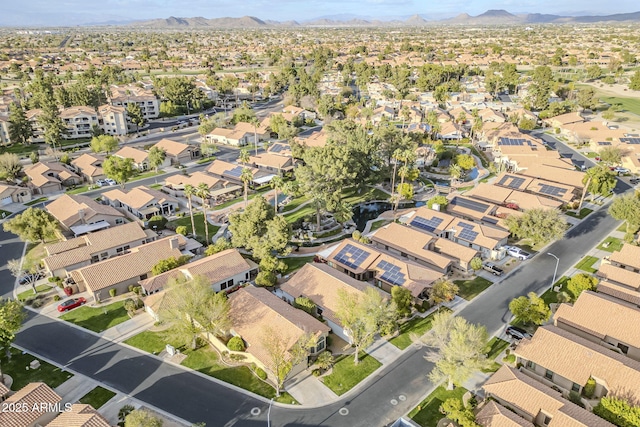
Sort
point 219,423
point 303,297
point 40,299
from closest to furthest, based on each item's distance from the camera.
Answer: point 219,423, point 303,297, point 40,299

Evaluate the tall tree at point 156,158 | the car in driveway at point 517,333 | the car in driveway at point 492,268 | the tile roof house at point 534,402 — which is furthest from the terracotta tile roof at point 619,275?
the tall tree at point 156,158

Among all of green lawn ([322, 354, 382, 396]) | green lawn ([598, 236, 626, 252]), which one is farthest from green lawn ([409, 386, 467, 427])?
green lawn ([598, 236, 626, 252])

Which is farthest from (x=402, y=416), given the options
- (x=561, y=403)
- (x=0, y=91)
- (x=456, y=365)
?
(x=0, y=91)

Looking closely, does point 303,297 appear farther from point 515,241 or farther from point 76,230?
point 76,230

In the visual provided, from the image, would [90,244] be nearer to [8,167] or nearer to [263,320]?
[263,320]

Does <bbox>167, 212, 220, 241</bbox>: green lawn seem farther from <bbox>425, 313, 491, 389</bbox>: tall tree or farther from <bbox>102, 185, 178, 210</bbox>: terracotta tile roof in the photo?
<bbox>425, 313, 491, 389</bbox>: tall tree

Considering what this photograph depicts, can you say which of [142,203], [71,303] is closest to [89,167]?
[142,203]
